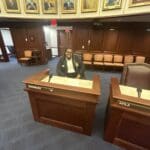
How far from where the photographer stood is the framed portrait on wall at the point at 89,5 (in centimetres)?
421

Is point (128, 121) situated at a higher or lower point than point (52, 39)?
lower

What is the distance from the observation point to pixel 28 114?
2.44m

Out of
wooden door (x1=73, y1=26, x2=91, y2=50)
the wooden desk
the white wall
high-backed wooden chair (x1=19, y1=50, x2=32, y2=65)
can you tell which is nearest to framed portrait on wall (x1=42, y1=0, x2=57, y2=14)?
wooden door (x1=73, y1=26, x2=91, y2=50)

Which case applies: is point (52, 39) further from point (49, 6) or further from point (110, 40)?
point (110, 40)

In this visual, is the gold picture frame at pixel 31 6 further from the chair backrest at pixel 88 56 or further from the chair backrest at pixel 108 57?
the chair backrest at pixel 108 57

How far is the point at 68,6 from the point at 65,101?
4.38 m

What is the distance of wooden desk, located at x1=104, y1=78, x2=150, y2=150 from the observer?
133 centimetres

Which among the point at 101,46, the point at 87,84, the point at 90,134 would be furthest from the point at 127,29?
the point at 90,134

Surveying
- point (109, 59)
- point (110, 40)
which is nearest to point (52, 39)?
point (110, 40)

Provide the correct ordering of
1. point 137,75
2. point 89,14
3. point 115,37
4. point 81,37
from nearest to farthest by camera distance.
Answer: point 137,75 → point 89,14 → point 115,37 → point 81,37

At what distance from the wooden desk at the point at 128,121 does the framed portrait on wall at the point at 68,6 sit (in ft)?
13.4

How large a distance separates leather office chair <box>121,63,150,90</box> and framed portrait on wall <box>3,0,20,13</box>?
483 centimetres

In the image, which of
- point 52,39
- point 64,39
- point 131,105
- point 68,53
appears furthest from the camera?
point 52,39

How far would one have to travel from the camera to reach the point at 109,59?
557cm
